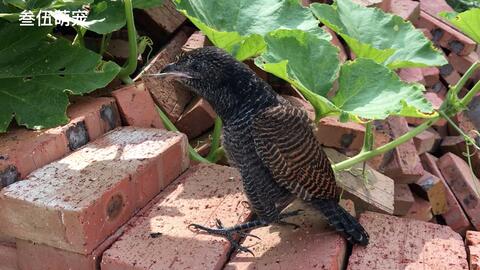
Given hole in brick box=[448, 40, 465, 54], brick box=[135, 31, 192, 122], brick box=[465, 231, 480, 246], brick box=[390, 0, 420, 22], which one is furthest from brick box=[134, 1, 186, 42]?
hole in brick box=[448, 40, 465, 54]

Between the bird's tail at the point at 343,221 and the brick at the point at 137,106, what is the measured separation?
0.82 metres

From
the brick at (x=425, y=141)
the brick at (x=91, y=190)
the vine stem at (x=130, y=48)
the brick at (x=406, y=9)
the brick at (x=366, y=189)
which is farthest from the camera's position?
the brick at (x=406, y=9)

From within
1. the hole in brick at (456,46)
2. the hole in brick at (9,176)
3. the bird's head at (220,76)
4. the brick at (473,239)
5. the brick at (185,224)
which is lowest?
the hole in brick at (456,46)

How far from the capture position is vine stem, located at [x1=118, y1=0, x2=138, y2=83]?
8.58 ft

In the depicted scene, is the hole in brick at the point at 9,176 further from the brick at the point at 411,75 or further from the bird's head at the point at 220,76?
the brick at the point at 411,75

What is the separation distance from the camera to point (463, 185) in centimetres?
366

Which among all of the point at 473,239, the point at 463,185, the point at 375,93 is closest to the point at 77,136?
the point at 375,93

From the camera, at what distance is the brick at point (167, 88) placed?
2.88m

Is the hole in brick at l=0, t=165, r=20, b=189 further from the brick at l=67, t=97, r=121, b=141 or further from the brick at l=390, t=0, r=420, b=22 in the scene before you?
the brick at l=390, t=0, r=420, b=22

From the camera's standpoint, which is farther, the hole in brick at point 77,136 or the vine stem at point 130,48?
the vine stem at point 130,48

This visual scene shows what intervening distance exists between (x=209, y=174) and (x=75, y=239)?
0.69 m

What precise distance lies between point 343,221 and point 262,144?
0.39 meters

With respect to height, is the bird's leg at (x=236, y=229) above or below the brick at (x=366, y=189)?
above

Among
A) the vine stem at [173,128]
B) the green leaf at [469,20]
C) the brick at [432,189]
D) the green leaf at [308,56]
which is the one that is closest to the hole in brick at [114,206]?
the vine stem at [173,128]
